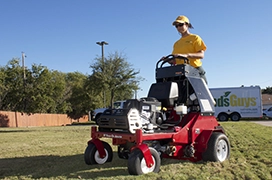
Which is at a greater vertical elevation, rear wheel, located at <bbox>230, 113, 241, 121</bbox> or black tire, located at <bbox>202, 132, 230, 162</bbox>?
black tire, located at <bbox>202, 132, 230, 162</bbox>

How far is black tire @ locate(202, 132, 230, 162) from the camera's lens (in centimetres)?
543

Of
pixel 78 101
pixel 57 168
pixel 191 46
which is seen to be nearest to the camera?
pixel 57 168

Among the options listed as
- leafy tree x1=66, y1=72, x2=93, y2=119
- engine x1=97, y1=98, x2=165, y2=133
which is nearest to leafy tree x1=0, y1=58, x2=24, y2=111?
leafy tree x1=66, y1=72, x2=93, y2=119

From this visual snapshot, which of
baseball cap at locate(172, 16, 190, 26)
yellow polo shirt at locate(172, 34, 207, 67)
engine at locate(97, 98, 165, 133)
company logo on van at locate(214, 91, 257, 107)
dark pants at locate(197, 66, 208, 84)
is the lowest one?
engine at locate(97, 98, 165, 133)

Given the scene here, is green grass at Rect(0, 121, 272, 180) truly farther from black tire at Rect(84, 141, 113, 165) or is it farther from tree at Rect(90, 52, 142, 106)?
tree at Rect(90, 52, 142, 106)

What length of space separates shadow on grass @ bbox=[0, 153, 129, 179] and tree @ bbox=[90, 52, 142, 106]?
17.6 meters

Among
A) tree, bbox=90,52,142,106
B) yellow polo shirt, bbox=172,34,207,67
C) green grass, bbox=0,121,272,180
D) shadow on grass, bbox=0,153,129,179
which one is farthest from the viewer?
tree, bbox=90,52,142,106

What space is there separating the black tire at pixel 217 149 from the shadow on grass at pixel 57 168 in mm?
1554

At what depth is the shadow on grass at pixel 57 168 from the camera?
16.3 feet

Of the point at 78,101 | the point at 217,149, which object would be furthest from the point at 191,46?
the point at 78,101

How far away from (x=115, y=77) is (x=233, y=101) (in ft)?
34.8

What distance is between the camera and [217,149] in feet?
18.3

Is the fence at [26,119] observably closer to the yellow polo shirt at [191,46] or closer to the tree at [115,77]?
the tree at [115,77]

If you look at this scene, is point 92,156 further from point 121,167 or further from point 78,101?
point 78,101
